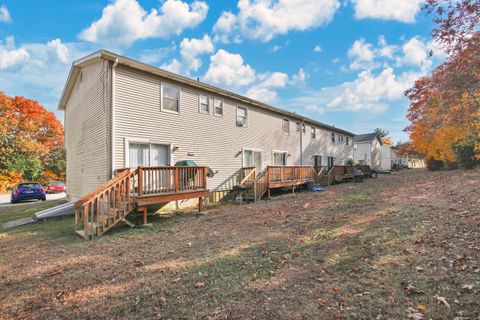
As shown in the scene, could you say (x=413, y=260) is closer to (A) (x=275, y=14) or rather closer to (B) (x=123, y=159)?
(B) (x=123, y=159)

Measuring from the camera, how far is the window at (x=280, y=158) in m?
16.5

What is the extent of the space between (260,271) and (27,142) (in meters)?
26.6

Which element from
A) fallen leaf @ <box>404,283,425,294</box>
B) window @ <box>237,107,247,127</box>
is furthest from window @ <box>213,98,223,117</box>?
fallen leaf @ <box>404,283,425,294</box>

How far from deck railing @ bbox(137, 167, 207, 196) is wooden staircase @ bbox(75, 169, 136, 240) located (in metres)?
0.46

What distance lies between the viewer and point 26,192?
15.3 metres

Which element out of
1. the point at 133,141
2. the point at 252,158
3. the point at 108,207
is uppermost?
the point at 133,141

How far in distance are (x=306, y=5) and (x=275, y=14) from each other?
1507mm

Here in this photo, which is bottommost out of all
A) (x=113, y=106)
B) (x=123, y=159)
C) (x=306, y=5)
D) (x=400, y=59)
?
(x=123, y=159)

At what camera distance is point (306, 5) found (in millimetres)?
10672

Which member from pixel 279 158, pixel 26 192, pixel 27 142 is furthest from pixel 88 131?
pixel 27 142

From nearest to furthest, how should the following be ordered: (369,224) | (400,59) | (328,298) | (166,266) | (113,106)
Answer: (328,298) < (166,266) < (369,224) < (113,106) < (400,59)

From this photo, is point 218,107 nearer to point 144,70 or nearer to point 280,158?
point 144,70

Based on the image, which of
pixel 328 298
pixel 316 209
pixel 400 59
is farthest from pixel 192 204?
pixel 400 59

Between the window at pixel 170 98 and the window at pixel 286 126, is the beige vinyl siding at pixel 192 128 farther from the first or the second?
the window at pixel 286 126
